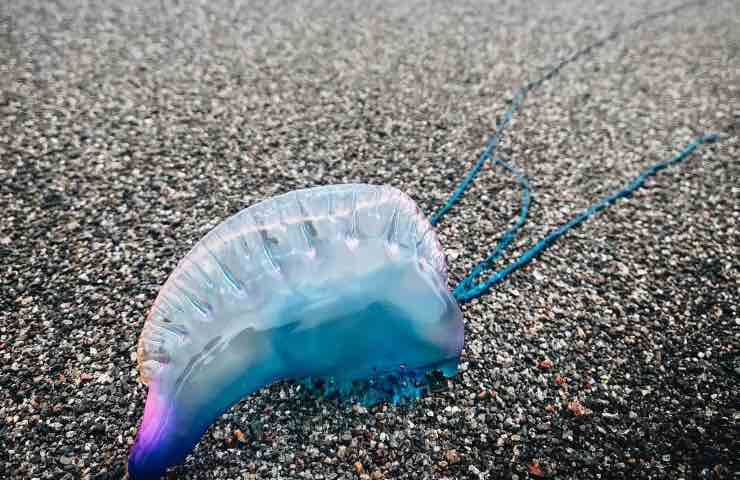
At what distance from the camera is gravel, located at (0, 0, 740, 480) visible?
131cm

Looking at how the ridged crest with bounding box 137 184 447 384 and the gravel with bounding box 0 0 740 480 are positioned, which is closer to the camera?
the ridged crest with bounding box 137 184 447 384

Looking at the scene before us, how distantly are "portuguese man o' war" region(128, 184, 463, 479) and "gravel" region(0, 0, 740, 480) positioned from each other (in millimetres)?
86

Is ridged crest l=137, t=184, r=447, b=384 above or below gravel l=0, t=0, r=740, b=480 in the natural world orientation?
above

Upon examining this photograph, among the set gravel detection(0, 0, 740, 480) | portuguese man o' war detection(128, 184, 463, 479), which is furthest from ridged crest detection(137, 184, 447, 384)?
gravel detection(0, 0, 740, 480)

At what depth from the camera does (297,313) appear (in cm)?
126

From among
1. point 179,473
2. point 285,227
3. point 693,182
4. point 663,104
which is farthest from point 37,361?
point 663,104

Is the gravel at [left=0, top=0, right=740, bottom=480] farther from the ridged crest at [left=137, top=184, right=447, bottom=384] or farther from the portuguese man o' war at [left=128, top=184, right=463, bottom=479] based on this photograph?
the ridged crest at [left=137, top=184, right=447, bottom=384]

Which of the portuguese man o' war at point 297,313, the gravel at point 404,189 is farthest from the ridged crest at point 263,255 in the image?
the gravel at point 404,189

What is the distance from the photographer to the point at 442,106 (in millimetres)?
2555

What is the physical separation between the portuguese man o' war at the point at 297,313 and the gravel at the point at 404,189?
Result: 0.28ft

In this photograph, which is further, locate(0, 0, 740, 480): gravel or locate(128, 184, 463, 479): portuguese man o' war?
locate(0, 0, 740, 480): gravel

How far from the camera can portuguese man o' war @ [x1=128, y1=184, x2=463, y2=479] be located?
46.8 inches

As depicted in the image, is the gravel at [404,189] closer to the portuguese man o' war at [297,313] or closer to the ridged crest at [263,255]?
the portuguese man o' war at [297,313]

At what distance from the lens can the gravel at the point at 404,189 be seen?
4.28 feet
